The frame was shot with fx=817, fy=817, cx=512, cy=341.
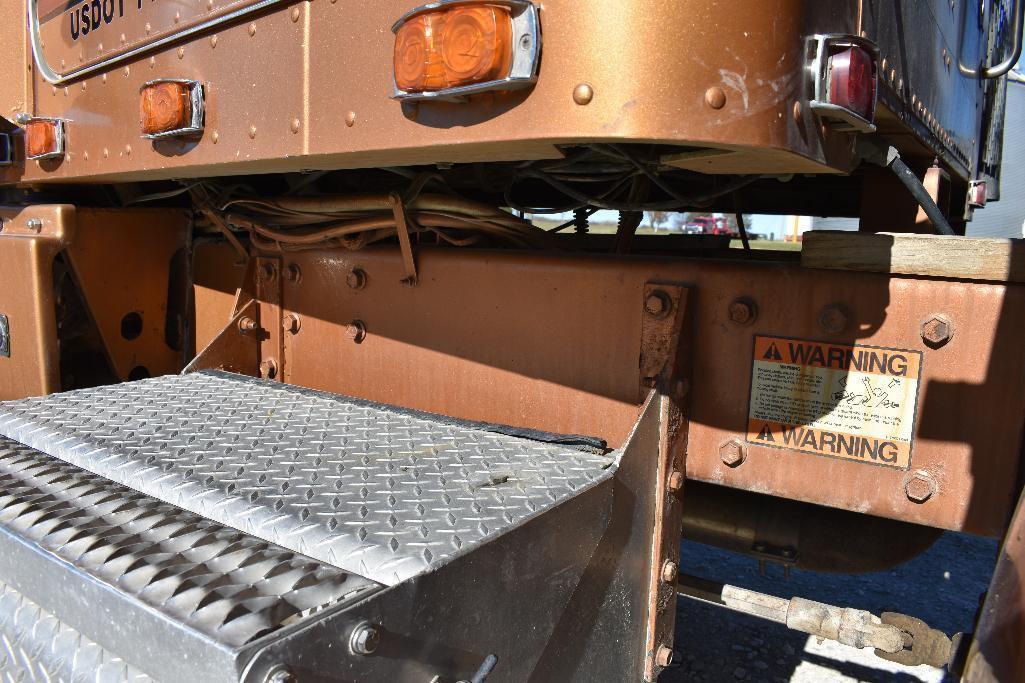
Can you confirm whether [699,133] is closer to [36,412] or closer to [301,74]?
[301,74]

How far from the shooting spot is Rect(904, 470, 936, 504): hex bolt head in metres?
1.42

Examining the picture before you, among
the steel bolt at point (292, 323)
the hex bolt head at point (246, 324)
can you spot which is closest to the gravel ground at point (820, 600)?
the steel bolt at point (292, 323)

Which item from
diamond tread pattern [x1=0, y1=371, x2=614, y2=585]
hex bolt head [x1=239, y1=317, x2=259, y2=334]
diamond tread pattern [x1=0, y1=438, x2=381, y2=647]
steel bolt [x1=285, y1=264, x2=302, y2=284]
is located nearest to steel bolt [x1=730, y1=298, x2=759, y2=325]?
diamond tread pattern [x1=0, y1=371, x2=614, y2=585]

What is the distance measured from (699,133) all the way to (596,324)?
0.69m

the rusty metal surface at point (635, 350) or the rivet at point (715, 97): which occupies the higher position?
the rivet at point (715, 97)

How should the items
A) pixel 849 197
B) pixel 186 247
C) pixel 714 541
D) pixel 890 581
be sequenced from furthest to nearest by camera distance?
pixel 890 581
pixel 849 197
pixel 186 247
pixel 714 541

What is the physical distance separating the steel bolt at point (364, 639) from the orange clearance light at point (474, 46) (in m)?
0.71

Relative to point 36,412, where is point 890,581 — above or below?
below

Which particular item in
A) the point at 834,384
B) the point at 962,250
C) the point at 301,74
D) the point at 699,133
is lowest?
the point at 834,384

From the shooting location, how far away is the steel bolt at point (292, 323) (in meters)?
2.27

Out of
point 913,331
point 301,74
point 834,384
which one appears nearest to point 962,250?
point 913,331

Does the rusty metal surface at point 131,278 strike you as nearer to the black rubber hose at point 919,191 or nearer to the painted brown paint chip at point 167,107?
the painted brown paint chip at point 167,107

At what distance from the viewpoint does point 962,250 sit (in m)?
1.37

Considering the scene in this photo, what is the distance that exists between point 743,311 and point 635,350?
0.76 feet
